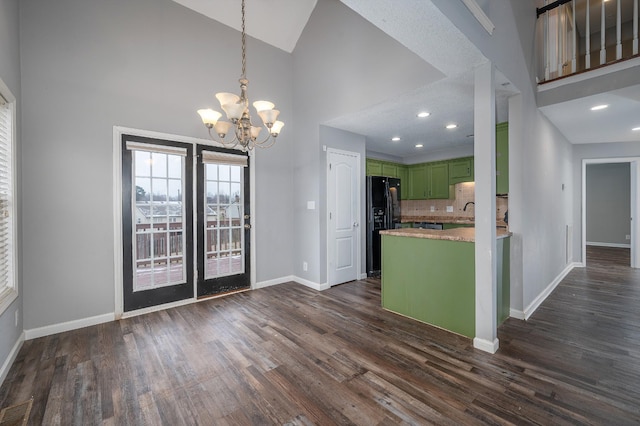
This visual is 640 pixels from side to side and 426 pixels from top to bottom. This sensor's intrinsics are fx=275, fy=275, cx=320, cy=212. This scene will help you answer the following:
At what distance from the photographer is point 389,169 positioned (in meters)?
6.30

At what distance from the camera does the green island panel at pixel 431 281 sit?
2646 mm

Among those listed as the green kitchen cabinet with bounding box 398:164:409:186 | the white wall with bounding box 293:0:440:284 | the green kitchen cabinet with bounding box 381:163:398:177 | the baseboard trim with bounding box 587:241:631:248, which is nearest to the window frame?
the white wall with bounding box 293:0:440:284

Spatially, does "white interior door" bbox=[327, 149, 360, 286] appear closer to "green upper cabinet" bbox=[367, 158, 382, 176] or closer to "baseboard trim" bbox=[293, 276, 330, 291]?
"baseboard trim" bbox=[293, 276, 330, 291]

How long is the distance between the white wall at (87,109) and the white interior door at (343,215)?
2043 mm

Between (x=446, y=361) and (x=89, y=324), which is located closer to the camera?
(x=446, y=361)

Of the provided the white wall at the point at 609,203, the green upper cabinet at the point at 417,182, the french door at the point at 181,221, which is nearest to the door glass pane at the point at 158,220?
the french door at the point at 181,221

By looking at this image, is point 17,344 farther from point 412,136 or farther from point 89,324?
point 412,136

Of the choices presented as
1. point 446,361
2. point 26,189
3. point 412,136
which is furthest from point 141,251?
point 412,136

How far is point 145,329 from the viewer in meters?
2.91

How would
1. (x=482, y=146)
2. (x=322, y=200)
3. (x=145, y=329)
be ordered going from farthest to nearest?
1. (x=322, y=200)
2. (x=145, y=329)
3. (x=482, y=146)

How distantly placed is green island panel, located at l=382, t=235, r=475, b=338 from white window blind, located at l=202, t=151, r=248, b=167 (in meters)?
2.38

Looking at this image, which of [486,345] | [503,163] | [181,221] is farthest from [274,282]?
[503,163]

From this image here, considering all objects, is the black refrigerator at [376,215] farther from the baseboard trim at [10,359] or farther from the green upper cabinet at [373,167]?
the baseboard trim at [10,359]

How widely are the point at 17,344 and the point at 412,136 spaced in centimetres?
555
